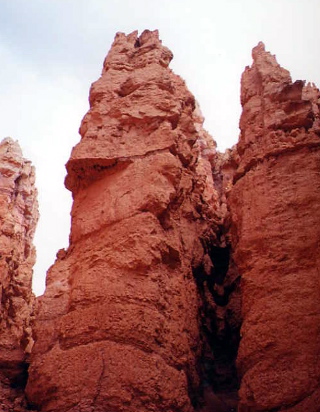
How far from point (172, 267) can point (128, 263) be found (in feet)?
3.51

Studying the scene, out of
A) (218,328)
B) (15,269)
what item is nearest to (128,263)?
(218,328)

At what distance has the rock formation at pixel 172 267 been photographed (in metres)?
7.72

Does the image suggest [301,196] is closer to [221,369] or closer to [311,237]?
[311,237]

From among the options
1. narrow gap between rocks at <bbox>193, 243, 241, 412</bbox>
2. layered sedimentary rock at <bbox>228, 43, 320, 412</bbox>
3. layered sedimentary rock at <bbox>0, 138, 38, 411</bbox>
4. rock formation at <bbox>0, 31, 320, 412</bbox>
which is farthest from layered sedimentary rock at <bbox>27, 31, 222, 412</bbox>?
layered sedimentary rock at <bbox>0, 138, 38, 411</bbox>

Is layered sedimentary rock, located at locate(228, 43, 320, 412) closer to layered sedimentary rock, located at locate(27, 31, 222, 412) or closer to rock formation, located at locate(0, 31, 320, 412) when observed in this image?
rock formation, located at locate(0, 31, 320, 412)

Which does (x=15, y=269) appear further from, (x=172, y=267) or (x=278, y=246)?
(x=278, y=246)

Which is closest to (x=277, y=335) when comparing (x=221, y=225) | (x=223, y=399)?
(x=223, y=399)

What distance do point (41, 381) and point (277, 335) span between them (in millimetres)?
3761

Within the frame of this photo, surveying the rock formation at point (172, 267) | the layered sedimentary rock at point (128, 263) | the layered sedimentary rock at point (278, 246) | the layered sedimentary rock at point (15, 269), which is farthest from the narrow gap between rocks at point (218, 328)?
the layered sedimentary rock at point (15, 269)

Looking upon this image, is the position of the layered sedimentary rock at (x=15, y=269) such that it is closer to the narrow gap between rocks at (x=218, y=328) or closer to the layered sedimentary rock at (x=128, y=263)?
the layered sedimentary rock at (x=128, y=263)

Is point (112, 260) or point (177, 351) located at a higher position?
point (112, 260)

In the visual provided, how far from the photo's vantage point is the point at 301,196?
9422 mm

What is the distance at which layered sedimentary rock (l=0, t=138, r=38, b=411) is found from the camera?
9.88 m

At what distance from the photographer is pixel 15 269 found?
569 inches
